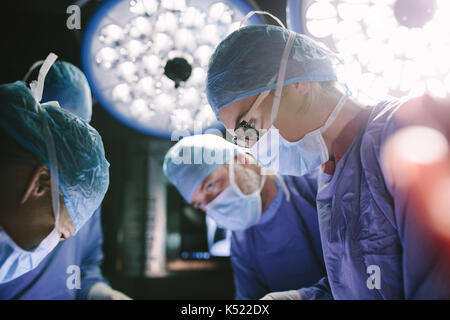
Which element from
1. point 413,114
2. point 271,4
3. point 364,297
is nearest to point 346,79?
point 413,114

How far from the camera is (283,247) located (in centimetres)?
181

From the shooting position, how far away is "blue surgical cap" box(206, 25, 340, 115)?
1.05m

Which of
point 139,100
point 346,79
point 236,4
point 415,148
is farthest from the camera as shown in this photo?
point 139,100

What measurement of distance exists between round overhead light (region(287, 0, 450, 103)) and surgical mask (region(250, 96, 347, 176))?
38 centimetres

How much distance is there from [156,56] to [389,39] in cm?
103

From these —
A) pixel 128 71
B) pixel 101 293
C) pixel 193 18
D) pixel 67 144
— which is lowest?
pixel 101 293

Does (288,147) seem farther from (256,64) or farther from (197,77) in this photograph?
(197,77)

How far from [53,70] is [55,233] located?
73 centimetres

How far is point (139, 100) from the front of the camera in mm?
1492

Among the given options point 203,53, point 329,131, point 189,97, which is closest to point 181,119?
point 189,97

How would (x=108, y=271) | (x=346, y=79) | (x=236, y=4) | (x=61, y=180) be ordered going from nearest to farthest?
(x=61, y=180), (x=346, y=79), (x=236, y=4), (x=108, y=271)

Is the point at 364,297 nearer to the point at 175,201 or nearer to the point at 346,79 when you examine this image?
the point at 346,79
